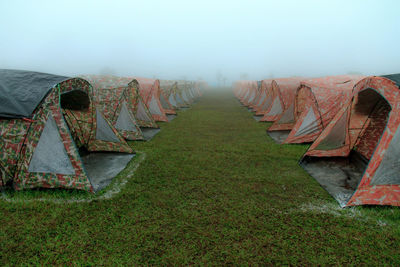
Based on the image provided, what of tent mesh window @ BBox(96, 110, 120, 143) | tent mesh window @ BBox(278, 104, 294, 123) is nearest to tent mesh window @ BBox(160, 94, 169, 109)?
tent mesh window @ BBox(278, 104, 294, 123)

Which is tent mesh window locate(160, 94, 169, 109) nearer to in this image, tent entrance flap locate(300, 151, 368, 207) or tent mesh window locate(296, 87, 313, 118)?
tent mesh window locate(296, 87, 313, 118)

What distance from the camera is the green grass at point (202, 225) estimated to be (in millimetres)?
2977

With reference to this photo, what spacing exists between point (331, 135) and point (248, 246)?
172 inches

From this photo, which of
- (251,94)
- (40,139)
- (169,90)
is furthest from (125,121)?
(251,94)

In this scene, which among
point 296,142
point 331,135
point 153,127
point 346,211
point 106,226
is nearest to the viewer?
point 106,226

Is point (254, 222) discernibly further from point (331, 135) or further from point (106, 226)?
point (331, 135)

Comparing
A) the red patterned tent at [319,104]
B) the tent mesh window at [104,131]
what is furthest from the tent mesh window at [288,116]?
the tent mesh window at [104,131]

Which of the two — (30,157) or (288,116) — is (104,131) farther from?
(288,116)

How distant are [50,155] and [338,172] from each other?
6228 millimetres

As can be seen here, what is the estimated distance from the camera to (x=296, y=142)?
8039 millimetres

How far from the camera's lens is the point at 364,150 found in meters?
5.75

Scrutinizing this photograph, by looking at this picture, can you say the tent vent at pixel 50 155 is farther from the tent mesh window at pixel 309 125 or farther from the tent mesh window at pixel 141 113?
the tent mesh window at pixel 309 125

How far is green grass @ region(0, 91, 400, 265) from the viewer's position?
9.77 feet

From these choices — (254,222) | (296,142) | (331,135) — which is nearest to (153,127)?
(296,142)
